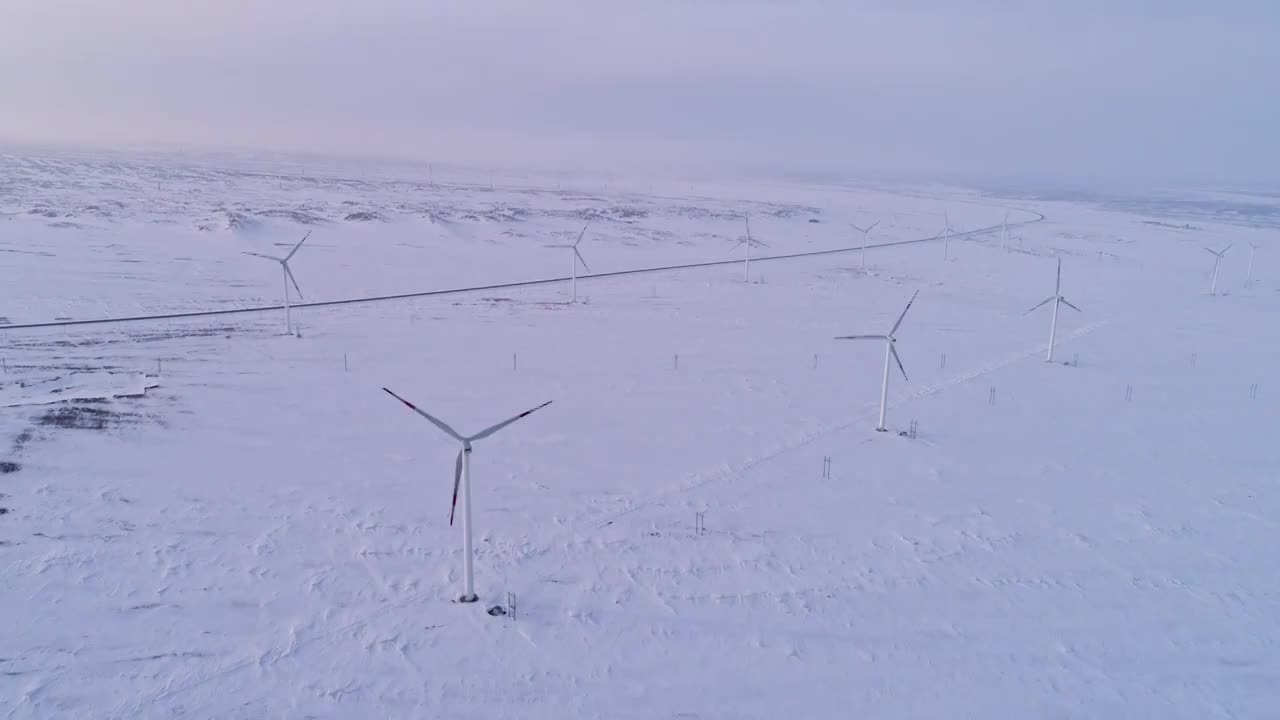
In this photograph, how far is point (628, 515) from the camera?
80.7ft

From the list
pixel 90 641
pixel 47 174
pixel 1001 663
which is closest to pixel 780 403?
pixel 1001 663

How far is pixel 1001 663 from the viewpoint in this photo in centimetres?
1825

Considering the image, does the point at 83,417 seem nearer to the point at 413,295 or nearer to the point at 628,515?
the point at 628,515

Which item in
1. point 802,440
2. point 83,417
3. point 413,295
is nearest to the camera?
point 83,417

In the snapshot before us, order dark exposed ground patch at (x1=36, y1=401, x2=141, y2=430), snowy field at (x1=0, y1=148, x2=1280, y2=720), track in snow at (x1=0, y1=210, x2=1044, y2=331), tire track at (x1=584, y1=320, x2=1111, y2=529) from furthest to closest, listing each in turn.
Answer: track in snow at (x1=0, y1=210, x2=1044, y2=331)
dark exposed ground patch at (x1=36, y1=401, x2=141, y2=430)
tire track at (x1=584, y1=320, x2=1111, y2=529)
snowy field at (x1=0, y1=148, x2=1280, y2=720)

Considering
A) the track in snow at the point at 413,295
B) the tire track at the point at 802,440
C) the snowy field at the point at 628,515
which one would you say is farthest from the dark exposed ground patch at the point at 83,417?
the tire track at the point at 802,440

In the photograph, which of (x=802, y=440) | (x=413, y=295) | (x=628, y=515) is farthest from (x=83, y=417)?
(x=413, y=295)

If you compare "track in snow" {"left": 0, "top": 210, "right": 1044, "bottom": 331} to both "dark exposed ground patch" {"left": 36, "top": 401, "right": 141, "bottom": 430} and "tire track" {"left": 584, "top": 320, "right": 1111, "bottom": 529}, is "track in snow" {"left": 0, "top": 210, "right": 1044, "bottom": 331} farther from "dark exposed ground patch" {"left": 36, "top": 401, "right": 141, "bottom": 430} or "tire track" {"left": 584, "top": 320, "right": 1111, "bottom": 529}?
"tire track" {"left": 584, "top": 320, "right": 1111, "bottom": 529}

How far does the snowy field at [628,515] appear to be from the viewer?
17375 millimetres

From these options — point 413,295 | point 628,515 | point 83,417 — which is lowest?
point 628,515

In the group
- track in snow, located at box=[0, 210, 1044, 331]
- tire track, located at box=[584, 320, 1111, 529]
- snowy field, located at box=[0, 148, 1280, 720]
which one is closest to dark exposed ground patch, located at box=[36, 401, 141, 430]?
snowy field, located at box=[0, 148, 1280, 720]

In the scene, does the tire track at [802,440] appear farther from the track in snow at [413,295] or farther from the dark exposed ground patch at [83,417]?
the track in snow at [413,295]

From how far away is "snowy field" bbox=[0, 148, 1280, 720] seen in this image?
1738 centimetres

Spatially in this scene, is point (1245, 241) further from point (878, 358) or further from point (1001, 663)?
point (1001, 663)
